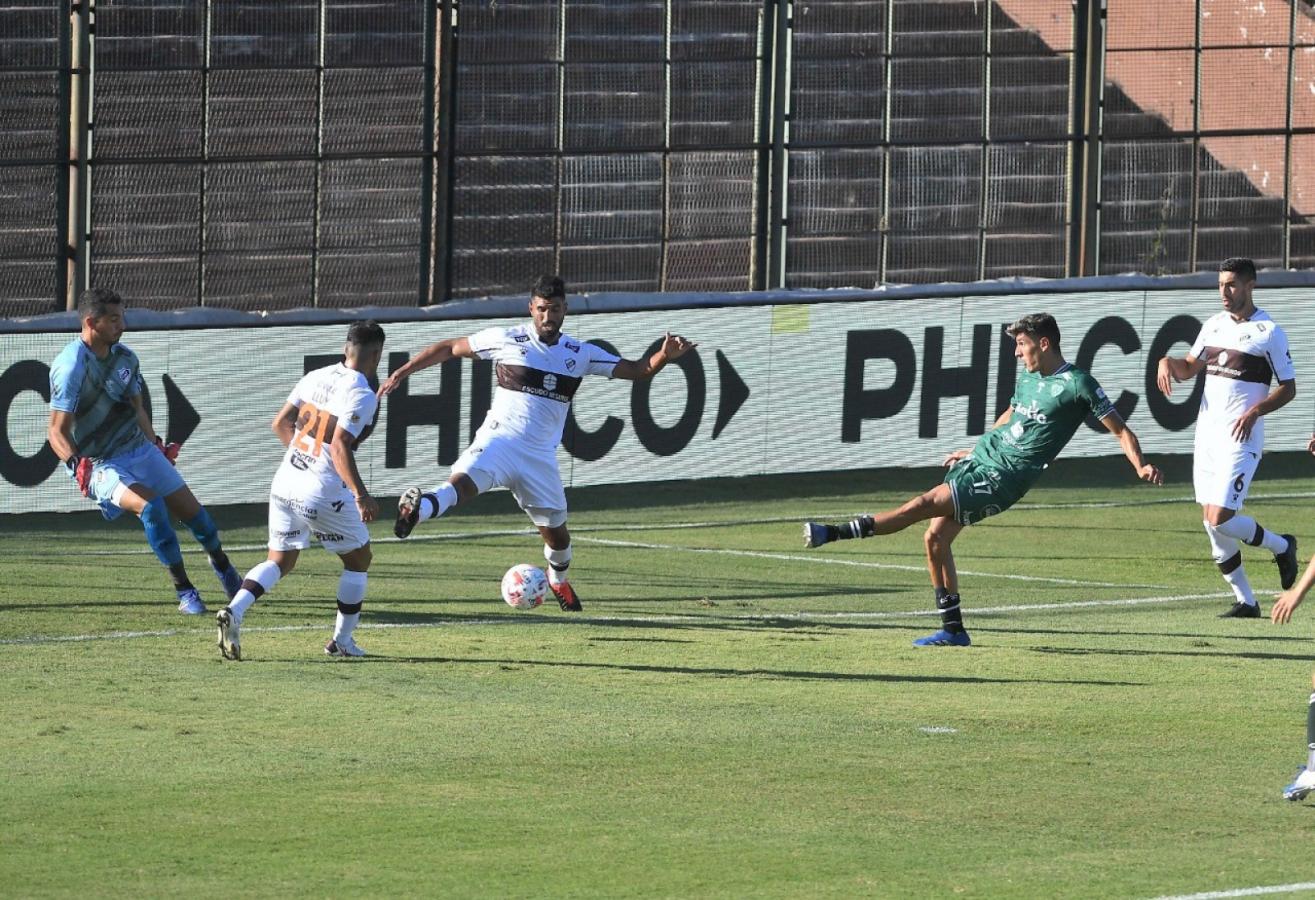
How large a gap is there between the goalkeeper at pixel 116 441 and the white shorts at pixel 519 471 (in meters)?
1.74

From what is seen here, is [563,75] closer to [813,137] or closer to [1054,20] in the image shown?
[813,137]

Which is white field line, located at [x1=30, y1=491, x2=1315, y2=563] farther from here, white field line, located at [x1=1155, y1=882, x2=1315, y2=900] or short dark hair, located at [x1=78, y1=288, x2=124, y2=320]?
white field line, located at [x1=1155, y1=882, x2=1315, y2=900]

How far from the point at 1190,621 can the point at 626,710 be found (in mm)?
5219

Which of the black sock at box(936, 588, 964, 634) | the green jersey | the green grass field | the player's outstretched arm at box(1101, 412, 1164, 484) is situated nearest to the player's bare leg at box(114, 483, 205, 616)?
the green grass field

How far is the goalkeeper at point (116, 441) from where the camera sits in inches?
555

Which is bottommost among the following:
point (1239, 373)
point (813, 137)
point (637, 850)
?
point (637, 850)

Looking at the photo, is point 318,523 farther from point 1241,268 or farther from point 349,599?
point 1241,268

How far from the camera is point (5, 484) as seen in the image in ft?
62.1

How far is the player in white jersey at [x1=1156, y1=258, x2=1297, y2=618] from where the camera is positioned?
1508 centimetres

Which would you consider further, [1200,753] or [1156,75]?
[1156,75]

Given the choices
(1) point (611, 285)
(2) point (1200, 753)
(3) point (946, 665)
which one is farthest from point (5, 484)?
(2) point (1200, 753)

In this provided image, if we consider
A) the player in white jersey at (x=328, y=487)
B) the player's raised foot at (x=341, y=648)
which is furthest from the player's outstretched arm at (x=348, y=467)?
the player's raised foot at (x=341, y=648)

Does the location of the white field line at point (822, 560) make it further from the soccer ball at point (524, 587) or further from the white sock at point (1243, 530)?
the soccer ball at point (524, 587)

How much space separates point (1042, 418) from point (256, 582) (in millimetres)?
4708
